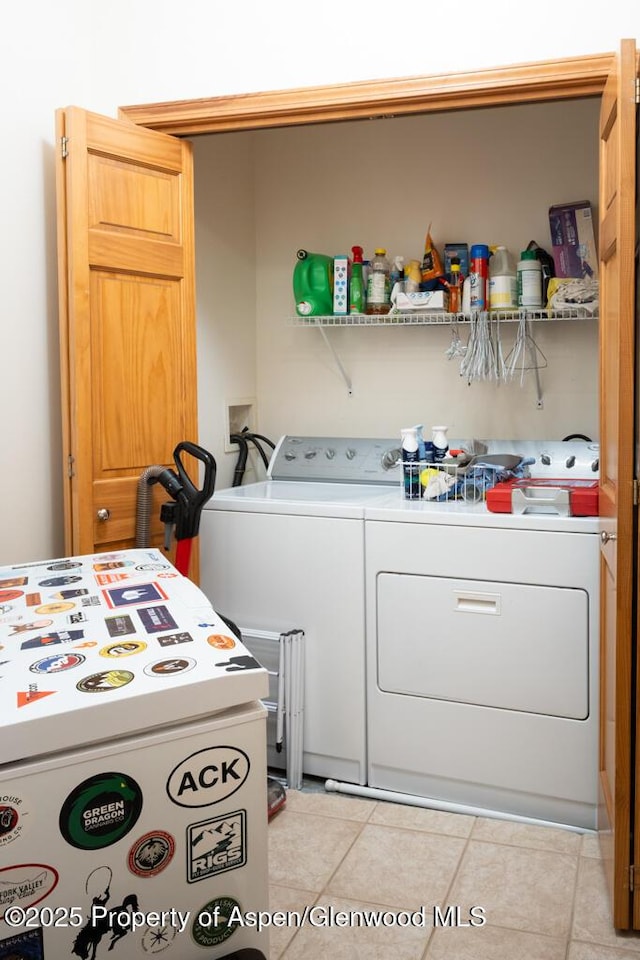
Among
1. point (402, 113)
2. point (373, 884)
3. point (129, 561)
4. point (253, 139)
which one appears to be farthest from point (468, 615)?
point (253, 139)

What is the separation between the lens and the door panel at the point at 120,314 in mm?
2486

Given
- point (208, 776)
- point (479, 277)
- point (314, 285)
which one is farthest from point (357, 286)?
point (208, 776)

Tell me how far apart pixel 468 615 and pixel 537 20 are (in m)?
1.71

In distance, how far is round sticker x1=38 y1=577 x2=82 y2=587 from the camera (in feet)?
6.27

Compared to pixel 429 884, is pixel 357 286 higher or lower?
higher

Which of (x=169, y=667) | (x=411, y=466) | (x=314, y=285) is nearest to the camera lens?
(x=169, y=667)

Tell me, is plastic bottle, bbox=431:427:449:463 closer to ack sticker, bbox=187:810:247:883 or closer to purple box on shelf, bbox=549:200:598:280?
purple box on shelf, bbox=549:200:598:280

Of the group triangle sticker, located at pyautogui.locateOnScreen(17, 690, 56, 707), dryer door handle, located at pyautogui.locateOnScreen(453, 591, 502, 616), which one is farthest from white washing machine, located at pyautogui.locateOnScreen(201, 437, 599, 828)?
triangle sticker, located at pyautogui.locateOnScreen(17, 690, 56, 707)

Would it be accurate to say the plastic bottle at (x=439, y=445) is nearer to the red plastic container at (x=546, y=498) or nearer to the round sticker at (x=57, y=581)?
the red plastic container at (x=546, y=498)

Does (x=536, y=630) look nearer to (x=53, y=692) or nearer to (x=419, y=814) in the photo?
(x=419, y=814)

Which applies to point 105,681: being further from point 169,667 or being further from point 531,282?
point 531,282

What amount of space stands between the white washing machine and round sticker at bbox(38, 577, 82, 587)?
1104 millimetres

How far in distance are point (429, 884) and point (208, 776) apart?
4.28 ft

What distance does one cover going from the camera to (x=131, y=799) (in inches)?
49.6
